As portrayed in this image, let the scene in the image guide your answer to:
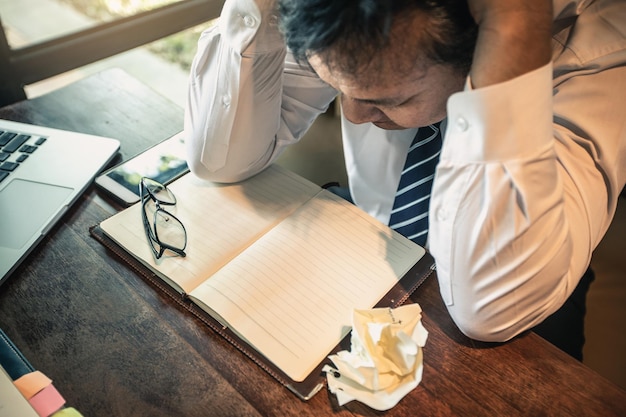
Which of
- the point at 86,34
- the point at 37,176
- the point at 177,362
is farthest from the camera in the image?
the point at 86,34

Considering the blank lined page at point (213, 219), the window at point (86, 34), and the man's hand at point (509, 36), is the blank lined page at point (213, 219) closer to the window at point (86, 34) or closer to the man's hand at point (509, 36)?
the man's hand at point (509, 36)

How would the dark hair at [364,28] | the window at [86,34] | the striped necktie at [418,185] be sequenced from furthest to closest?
the window at [86,34]
the striped necktie at [418,185]
the dark hair at [364,28]

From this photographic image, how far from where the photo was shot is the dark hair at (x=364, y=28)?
0.53 m

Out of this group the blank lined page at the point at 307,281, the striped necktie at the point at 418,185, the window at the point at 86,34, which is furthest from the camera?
the window at the point at 86,34

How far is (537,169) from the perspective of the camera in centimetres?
62

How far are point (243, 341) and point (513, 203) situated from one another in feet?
1.30

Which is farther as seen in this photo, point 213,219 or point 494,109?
point 213,219

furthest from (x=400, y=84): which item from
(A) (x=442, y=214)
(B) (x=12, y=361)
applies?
(B) (x=12, y=361)

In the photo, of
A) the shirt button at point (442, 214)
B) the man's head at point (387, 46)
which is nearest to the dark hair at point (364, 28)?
the man's head at point (387, 46)

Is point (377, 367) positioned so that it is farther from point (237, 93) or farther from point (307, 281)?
point (237, 93)

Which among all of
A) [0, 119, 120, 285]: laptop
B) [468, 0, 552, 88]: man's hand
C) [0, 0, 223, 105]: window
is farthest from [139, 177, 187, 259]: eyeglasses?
[0, 0, 223, 105]: window

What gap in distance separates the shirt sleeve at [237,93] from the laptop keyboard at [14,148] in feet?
1.01

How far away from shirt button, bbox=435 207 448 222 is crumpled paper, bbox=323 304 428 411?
0.16m

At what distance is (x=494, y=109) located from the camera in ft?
1.96
